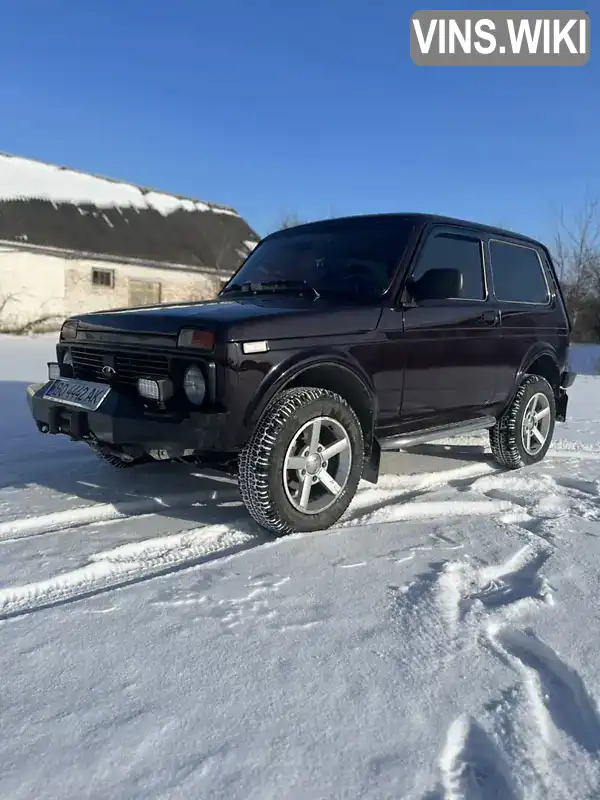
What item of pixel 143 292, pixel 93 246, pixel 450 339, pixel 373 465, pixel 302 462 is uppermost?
pixel 93 246

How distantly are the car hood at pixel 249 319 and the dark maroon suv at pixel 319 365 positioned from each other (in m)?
0.01

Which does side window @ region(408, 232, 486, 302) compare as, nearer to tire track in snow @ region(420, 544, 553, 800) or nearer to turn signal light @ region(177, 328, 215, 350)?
turn signal light @ region(177, 328, 215, 350)

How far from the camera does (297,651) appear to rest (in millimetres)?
2273

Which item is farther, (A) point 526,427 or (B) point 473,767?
(A) point 526,427

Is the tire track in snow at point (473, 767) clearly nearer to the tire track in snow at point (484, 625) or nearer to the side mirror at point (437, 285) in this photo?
the tire track in snow at point (484, 625)

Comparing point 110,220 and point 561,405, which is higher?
point 110,220

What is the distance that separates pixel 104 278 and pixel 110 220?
332 centimetres

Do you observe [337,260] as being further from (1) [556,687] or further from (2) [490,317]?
(1) [556,687]

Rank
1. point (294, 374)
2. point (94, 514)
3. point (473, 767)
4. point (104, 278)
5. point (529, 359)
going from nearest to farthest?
1. point (473, 767)
2. point (294, 374)
3. point (94, 514)
4. point (529, 359)
5. point (104, 278)

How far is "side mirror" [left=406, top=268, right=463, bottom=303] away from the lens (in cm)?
400

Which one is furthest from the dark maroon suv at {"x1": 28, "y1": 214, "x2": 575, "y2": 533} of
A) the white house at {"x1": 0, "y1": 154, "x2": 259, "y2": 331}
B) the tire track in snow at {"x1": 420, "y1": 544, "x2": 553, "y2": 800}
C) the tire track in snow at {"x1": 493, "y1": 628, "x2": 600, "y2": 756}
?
the white house at {"x1": 0, "y1": 154, "x2": 259, "y2": 331}

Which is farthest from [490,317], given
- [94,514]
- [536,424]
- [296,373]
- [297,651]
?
[297,651]

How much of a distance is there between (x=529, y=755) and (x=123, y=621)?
1493 millimetres

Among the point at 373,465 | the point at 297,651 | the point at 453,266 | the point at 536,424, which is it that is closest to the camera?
the point at 297,651
